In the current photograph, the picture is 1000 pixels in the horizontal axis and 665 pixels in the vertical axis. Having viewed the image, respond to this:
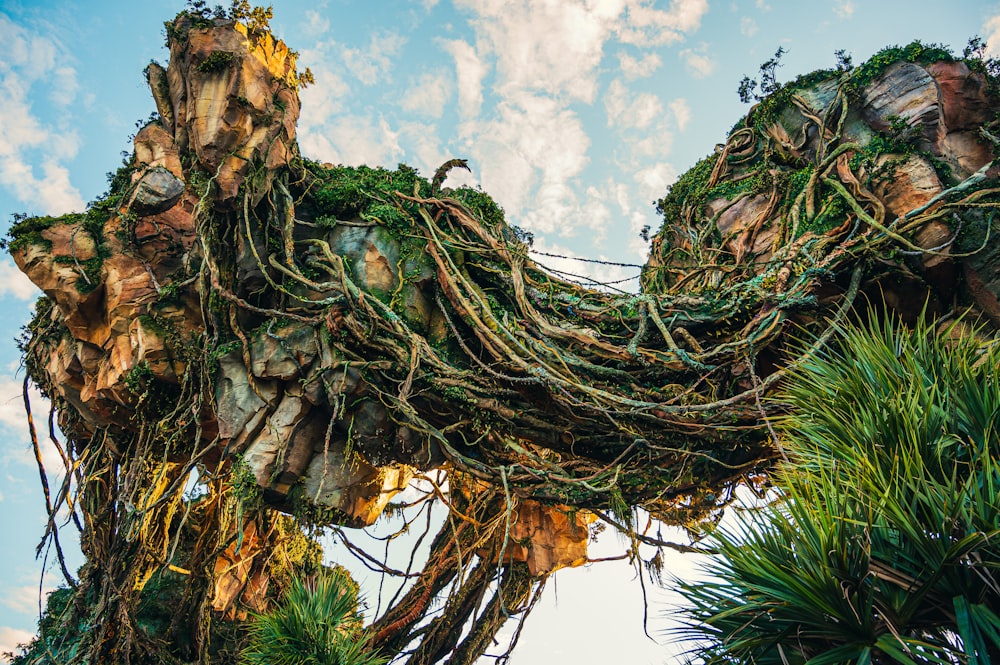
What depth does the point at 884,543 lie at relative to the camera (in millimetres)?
2723

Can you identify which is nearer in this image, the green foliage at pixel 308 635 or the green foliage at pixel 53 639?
the green foliage at pixel 308 635

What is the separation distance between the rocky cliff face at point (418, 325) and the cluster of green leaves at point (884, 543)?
4.49 feet

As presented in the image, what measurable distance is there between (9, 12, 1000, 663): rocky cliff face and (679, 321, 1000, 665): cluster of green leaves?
4.49 ft

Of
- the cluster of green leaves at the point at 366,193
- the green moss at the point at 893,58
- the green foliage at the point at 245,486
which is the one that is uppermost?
the green moss at the point at 893,58

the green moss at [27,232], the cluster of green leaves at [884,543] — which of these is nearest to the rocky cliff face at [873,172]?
the cluster of green leaves at [884,543]

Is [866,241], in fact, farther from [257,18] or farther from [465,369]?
[257,18]

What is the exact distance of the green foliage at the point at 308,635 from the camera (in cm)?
467

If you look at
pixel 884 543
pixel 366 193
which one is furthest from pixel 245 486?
pixel 884 543

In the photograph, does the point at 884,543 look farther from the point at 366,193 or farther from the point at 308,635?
the point at 366,193

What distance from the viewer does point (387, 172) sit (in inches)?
256

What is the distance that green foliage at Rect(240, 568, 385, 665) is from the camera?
15.3 ft

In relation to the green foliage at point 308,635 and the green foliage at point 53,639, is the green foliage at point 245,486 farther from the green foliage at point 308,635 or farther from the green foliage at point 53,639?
the green foliage at point 53,639

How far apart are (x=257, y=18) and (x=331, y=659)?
247 inches

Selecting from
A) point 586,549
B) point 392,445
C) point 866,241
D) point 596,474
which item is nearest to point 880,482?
point 596,474
